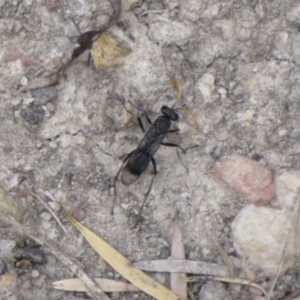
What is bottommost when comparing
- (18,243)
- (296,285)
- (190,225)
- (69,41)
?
(296,285)

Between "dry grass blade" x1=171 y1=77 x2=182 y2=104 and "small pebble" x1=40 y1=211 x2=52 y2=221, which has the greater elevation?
"dry grass blade" x1=171 y1=77 x2=182 y2=104

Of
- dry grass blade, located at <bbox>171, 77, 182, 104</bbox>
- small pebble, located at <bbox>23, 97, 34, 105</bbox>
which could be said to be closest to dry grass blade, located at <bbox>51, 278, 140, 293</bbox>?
small pebble, located at <bbox>23, 97, 34, 105</bbox>

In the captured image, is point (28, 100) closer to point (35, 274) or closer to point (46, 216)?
point (46, 216)

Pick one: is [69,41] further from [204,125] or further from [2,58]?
[204,125]

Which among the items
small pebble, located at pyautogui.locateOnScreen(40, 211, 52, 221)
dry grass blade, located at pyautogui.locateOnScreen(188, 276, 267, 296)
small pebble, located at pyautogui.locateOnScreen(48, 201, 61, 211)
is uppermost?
small pebble, located at pyautogui.locateOnScreen(48, 201, 61, 211)

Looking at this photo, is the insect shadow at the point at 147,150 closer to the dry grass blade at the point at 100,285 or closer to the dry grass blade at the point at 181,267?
the dry grass blade at the point at 181,267

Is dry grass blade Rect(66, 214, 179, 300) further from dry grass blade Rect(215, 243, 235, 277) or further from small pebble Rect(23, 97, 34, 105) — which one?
small pebble Rect(23, 97, 34, 105)

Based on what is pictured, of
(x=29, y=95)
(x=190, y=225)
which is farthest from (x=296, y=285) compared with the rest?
(x=29, y=95)

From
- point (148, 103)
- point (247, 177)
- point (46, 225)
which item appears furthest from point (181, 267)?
point (148, 103)

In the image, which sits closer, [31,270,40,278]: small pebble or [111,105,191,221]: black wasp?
[31,270,40,278]: small pebble
